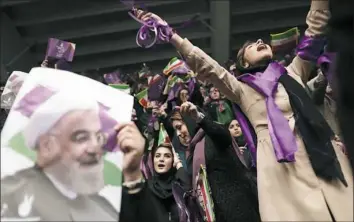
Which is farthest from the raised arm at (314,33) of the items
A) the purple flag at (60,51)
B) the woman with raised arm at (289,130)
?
the purple flag at (60,51)

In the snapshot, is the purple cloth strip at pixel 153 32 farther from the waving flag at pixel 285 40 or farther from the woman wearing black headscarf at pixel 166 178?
the woman wearing black headscarf at pixel 166 178

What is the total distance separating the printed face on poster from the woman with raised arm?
0.75 meters

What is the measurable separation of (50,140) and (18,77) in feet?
2.91

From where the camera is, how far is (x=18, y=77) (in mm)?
2691

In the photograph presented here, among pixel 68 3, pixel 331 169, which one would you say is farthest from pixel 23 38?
pixel 331 169

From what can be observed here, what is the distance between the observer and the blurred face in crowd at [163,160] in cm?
338

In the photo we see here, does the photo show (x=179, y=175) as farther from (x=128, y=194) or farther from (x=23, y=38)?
(x=23, y=38)

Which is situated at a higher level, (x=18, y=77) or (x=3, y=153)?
(x=18, y=77)

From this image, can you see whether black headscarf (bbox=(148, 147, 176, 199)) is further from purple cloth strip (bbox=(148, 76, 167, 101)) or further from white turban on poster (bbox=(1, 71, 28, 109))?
purple cloth strip (bbox=(148, 76, 167, 101))

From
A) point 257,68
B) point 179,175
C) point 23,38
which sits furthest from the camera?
point 23,38

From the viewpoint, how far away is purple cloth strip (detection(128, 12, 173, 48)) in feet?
8.64

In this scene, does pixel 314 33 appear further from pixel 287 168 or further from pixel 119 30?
pixel 119 30

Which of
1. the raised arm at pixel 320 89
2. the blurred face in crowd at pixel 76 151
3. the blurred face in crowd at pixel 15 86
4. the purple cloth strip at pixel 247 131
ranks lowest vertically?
the blurred face in crowd at pixel 76 151

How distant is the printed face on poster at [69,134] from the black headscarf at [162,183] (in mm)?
1274
